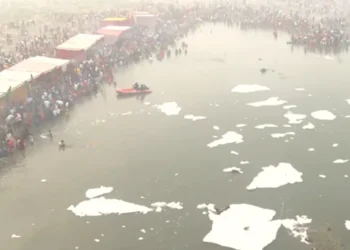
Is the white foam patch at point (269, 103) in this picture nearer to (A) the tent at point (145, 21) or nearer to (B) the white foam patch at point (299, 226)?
(B) the white foam patch at point (299, 226)

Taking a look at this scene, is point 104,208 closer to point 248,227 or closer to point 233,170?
point 248,227

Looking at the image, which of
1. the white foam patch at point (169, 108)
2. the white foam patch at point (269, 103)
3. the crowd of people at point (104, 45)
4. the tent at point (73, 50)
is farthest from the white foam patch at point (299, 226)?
the tent at point (73, 50)

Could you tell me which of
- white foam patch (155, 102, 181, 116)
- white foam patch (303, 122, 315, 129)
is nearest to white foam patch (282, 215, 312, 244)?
white foam patch (303, 122, 315, 129)

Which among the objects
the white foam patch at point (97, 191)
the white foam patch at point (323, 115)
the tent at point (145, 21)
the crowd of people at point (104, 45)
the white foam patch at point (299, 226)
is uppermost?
the tent at point (145, 21)

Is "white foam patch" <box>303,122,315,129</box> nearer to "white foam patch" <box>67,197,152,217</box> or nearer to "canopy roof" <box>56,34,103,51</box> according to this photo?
"white foam patch" <box>67,197,152,217</box>

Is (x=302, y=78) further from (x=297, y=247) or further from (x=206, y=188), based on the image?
(x=297, y=247)

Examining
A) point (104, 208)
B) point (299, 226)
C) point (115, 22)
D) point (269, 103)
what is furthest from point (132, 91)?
point (115, 22)

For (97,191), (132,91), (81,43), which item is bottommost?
(97,191)
